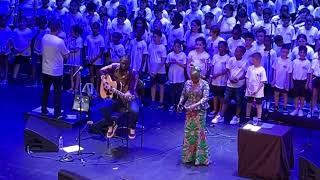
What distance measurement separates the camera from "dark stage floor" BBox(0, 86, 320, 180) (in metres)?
10.3

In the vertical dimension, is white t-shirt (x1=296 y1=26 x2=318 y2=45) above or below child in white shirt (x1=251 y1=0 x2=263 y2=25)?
below

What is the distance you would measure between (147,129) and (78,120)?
1.47m

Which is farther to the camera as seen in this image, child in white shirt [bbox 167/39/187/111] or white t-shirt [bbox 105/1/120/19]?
white t-shirt [bbox 105/1/120/19]

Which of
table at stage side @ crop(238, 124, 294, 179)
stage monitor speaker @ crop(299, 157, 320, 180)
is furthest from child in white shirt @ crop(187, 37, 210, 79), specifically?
stage monitor speaker @ crop(299, 157, 320, 180)

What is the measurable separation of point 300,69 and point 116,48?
4289mm

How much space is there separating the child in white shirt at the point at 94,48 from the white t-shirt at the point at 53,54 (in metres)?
2.15

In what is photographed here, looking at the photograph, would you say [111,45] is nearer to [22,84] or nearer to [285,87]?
[22,84]

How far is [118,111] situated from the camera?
11922mm

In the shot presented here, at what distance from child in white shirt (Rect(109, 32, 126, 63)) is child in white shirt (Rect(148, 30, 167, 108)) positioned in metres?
0.67

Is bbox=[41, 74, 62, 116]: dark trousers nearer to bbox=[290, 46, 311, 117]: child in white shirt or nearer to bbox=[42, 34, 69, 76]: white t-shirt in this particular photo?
bbox=[42, 34, 69, 76]: white t-shirt

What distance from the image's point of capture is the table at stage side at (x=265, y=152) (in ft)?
32.2

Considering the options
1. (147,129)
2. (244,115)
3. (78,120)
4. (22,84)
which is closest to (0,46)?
(22,84)

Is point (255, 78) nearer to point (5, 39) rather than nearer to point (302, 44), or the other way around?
point (302, 44)

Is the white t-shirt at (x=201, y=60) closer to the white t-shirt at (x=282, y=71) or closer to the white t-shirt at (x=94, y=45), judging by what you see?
the white t-shirt at (x=282, y=71)
